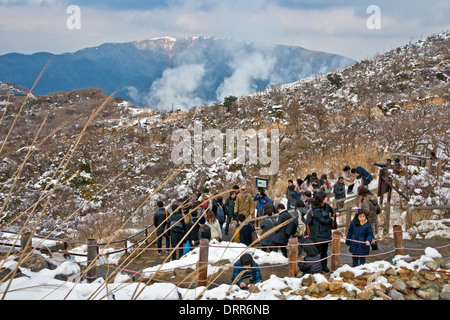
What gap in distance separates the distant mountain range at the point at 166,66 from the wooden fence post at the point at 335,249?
48.4 m

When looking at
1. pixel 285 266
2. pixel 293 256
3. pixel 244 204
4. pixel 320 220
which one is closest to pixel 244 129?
pixel 244 204

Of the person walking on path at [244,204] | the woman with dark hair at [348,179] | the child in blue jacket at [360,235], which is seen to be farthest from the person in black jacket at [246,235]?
the woman with dark hair at [348,179]

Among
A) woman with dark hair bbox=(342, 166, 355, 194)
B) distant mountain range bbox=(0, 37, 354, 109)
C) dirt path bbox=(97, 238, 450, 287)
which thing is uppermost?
distant mountain range bbox=(0, 37, 354, 109)

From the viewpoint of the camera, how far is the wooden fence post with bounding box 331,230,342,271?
17.2 feet

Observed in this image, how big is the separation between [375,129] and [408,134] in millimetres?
2450

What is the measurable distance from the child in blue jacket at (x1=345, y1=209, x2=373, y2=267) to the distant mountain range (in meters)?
48.3

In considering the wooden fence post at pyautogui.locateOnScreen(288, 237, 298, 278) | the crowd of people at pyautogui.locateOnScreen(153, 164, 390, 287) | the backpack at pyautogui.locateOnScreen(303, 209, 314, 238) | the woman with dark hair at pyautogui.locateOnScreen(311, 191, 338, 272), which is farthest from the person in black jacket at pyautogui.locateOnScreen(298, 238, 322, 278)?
the backpack at pyautogui.locateOnScreen(303, 209, 314, 238)

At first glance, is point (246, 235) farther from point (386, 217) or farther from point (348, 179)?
point (348, 179)

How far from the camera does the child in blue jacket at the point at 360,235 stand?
5207 millimetres

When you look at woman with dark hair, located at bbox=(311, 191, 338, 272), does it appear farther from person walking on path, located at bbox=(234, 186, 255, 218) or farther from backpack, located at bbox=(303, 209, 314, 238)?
person walking on path, located at bbox=(234, 186, 255, 218)

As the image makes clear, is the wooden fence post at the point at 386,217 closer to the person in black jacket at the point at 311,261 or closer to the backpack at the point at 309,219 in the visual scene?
the backpack at the point at 309,219

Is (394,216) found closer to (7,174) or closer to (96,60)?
(7,174)

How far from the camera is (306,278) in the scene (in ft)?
15.8
